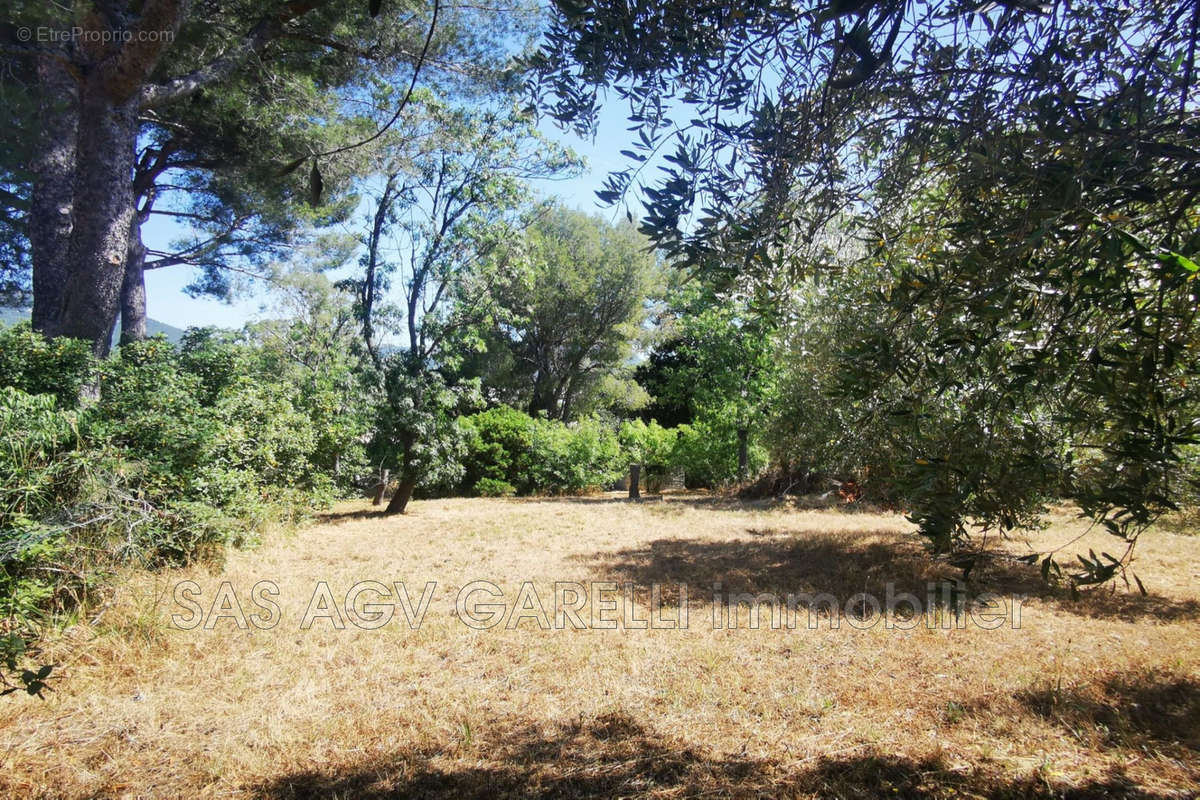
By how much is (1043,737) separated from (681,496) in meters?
12.1

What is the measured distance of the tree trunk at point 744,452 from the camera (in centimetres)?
1473

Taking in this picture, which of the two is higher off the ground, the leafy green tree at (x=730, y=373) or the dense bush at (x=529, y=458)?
the leafy green tree at (x=730, y=373)

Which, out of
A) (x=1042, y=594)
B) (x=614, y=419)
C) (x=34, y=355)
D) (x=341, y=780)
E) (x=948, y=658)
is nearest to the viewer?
(x=341, y=780)

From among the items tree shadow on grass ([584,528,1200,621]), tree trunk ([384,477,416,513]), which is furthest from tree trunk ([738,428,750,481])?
tree trunk ([384,477,416,513])

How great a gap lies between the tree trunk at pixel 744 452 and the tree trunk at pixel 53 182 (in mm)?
12782

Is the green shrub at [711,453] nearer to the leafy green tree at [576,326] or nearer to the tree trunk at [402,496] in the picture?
the leafy green tree at [576,326]

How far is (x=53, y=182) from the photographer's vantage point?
6.30 m

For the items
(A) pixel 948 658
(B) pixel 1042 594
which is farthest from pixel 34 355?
(B) pixel 1042 594

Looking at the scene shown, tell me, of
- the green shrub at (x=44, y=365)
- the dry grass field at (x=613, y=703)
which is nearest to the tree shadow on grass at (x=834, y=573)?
the dry grass field at (x=613, y=703)

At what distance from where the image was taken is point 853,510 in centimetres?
1123

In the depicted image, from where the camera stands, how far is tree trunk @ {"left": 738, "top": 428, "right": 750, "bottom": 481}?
48.3 feet

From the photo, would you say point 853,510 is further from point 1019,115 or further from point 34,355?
point 34,355

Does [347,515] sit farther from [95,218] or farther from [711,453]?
[711,453]

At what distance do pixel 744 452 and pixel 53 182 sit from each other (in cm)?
1313
